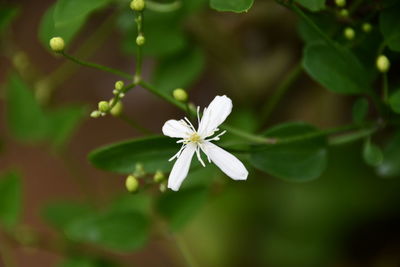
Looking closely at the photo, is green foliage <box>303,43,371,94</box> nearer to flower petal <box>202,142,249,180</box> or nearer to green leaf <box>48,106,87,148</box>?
flower petal <box>202,142,249,180</box>

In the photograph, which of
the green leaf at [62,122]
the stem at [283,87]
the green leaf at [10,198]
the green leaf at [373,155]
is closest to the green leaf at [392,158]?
the green leaf at [373,155]

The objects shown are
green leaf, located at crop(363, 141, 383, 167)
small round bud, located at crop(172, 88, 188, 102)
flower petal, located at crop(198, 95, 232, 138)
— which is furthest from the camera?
green leaf, located at crop(363, 141, 383, 167)

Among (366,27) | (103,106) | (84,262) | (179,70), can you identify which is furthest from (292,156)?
(84,262)

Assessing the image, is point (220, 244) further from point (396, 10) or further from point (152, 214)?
point (396, 10)

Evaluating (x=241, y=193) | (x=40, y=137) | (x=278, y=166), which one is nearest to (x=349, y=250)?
(x=241, y=193)

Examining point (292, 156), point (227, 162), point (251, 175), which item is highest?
point (251, 175)

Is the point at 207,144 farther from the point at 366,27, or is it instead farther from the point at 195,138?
the point at 366,27

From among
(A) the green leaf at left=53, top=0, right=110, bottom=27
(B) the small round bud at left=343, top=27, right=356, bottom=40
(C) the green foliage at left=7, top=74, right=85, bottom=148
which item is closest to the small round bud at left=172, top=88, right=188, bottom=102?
(A) the green leaf at left=53, top=0, right=110, bottom=27
